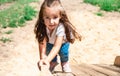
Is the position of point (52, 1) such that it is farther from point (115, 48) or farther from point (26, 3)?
point (26, 3)

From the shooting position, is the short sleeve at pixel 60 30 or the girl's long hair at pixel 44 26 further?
the short sleeve at pixel 60 30

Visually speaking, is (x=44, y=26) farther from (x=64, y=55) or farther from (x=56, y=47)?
(x=64, y=55)

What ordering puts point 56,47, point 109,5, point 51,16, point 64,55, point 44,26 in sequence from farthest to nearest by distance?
1. point 109,5
2. point 64,55
3. point 44,26
4. point 56,47
5. point 51,16

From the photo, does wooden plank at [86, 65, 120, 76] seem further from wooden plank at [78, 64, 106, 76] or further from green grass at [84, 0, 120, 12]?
green grass at [84, 0, 120, 12]

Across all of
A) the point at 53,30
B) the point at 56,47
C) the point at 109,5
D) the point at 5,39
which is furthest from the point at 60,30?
the point at 109,5

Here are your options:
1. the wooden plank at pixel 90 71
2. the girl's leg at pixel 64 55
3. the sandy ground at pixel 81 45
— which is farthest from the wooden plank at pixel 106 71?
the sandy ground at pixel 81 45

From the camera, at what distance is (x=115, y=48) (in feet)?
30.9

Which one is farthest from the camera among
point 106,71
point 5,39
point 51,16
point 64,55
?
point 5,39

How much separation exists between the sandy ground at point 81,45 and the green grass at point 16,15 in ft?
0.79

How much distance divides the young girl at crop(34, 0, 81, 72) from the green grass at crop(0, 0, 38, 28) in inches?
265

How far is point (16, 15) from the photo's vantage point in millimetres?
11406

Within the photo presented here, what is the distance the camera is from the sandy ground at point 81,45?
840 centimetres

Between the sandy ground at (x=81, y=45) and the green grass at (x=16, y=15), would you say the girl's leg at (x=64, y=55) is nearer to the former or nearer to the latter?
the sandy ground at (x=81, y=45)

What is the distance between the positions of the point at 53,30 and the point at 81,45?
602 centimetres
